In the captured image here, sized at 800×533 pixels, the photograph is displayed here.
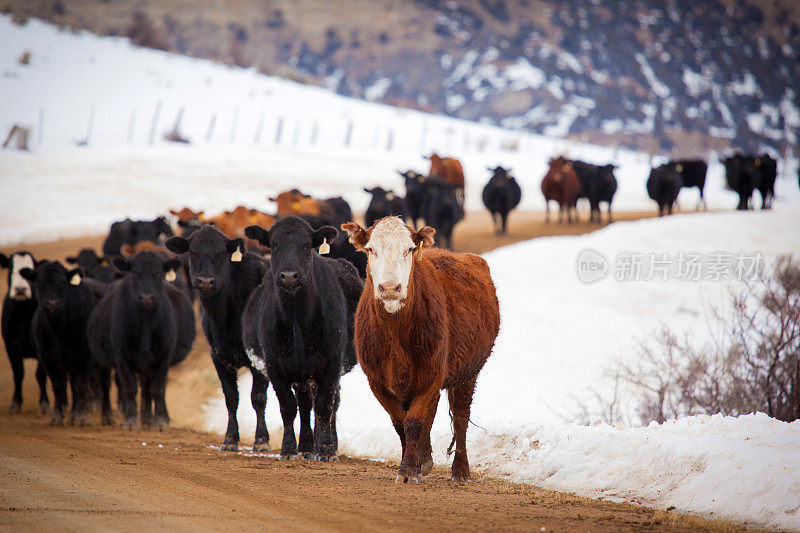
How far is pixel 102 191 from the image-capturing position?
37.3m

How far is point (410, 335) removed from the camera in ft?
25.3

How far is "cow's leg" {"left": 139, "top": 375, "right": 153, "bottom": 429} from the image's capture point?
13.1m

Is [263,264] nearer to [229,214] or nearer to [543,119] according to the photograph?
[229,214]

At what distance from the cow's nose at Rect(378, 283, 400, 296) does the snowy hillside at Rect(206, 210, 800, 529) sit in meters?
2.25

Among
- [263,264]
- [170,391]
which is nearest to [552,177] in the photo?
[170,391]

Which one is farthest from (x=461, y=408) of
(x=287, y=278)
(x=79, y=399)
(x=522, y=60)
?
(x=522, y=60)

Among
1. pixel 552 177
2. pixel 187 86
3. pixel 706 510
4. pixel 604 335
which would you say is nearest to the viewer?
pixel 706 510

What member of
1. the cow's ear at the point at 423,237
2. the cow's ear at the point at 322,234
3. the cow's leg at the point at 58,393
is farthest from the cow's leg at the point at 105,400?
the cow's ear at the point at 423,237

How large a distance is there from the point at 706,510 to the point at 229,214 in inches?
622

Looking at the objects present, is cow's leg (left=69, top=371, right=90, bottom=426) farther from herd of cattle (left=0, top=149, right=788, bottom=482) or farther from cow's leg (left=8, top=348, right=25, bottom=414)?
cow's leg (left=8, top=348, right=25, bottom=414)

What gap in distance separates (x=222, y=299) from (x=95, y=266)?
26.6 ft

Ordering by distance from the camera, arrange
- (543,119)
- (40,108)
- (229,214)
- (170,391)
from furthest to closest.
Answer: (543,119) < (40,108) < (229,214) < (170,391)

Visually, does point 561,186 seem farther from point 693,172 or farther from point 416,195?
point 416,195

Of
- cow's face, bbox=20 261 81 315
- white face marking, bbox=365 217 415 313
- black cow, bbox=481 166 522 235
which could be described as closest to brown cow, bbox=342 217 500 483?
white face marking, bbox=365 217 415 313
